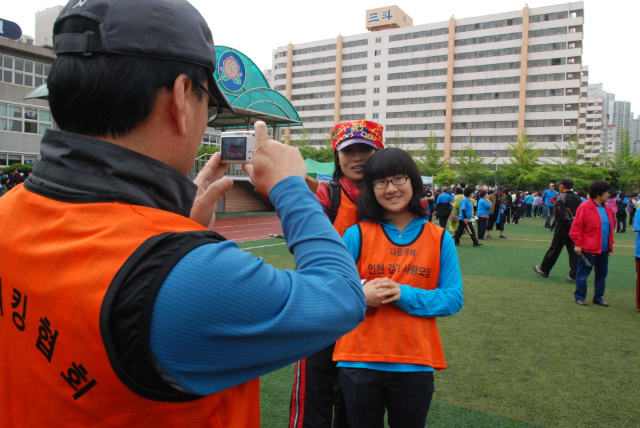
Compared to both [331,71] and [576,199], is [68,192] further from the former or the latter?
[331,71]

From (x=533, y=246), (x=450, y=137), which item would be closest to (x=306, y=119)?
(x=450, y=137)

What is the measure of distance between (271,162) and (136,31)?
15.1 inches

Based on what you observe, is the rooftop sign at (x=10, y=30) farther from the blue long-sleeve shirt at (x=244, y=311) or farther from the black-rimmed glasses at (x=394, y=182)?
the blue long-sleeve shirt at (x=244, y=311)

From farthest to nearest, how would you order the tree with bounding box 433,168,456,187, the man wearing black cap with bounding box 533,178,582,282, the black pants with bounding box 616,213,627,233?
the tree with bounding box 433,168,456,187 → the black pants with bounding box 616,213,627,233 → the man wearing black cap with bounding box 533,178,582,282

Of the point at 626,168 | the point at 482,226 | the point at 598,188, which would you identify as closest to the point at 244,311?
the point at 598,188

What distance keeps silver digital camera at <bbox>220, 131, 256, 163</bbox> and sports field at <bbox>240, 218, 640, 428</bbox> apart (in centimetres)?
262

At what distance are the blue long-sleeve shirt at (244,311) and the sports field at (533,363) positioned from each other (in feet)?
9.09

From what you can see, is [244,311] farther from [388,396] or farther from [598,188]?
[598,188]

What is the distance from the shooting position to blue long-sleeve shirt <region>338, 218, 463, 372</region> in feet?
6.50

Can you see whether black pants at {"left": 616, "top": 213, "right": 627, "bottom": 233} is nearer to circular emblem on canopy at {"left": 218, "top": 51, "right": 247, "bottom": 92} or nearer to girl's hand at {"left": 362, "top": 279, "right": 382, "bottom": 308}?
circular emblem on canopy at {"left": 218, "top": 51, "right": 247, "bottom": 92}

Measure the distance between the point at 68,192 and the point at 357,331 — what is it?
1.49 m

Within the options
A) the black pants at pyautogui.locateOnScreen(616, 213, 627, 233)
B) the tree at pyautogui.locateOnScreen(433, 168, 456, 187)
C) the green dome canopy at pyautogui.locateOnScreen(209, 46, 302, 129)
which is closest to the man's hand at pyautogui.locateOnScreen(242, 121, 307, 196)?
the green dome canopy at pyautogui.locateOnScreen(209, 46, 302, 129)

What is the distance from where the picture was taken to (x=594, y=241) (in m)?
6.80

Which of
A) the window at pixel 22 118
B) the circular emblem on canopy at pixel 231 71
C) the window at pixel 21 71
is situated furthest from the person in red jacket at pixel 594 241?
the window at pixel 22 118
